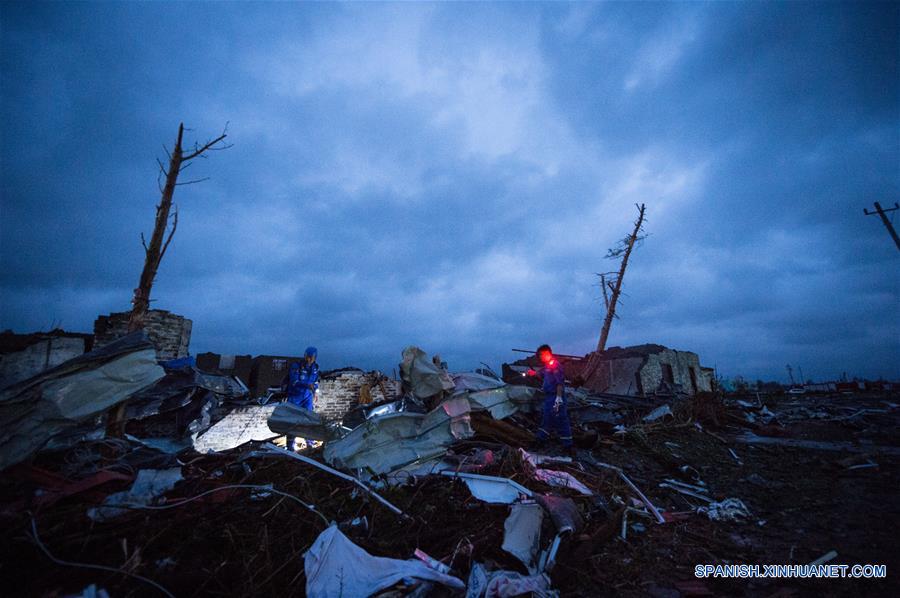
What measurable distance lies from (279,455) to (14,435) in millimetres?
1943

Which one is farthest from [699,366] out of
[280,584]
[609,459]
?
[280,584]

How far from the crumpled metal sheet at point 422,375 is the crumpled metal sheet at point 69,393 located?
379cm

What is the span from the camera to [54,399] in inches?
110

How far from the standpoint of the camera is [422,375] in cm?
635

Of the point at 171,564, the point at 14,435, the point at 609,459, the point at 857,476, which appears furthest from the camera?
the point at 609,459

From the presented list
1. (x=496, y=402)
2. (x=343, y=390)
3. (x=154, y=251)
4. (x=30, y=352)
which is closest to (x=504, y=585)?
(x=496, y=402)

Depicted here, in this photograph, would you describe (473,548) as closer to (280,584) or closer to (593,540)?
(593,540)

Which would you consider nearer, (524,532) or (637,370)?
(524,532)

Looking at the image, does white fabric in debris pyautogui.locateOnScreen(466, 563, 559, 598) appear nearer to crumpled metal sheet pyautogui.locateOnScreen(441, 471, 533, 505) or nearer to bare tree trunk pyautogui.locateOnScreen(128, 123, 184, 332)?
crumpled metal sheet pyautogui.locateOnScreen(441, 471, 533, 505)

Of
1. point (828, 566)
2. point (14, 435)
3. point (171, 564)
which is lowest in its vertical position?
point (828, 566)

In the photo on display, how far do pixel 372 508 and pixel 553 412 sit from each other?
3988 mm

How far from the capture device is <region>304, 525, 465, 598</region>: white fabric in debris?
7.42 ft

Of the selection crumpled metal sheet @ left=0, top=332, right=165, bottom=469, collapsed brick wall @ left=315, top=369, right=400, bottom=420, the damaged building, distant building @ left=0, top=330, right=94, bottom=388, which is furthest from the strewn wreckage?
the damaged building

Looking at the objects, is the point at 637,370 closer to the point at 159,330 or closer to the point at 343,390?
the point at 343,390
